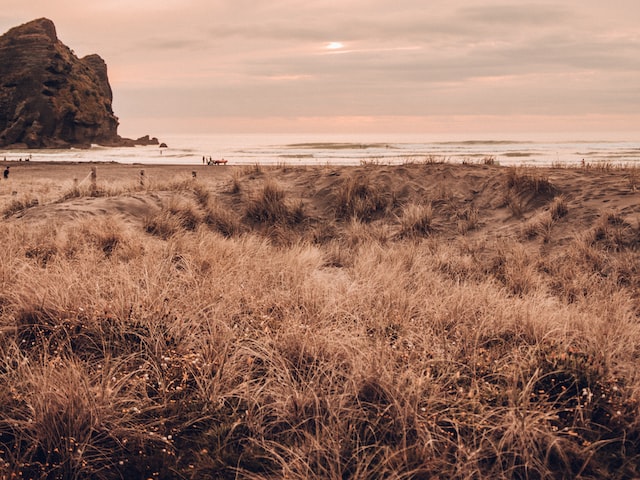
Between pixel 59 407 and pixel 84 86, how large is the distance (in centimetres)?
10233

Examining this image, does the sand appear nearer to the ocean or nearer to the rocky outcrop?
the ocean

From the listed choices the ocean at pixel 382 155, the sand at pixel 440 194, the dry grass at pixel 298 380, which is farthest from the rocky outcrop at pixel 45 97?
the dry grass at pixel 298 380

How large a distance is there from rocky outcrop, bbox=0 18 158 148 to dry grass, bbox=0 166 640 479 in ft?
296

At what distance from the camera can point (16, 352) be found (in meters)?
3.74

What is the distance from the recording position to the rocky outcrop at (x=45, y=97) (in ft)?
278

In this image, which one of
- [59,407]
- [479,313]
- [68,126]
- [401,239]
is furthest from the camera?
[68,126]

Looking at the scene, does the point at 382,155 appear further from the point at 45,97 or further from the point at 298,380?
the point at 45,97

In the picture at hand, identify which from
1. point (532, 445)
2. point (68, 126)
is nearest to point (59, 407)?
point (532, 445)

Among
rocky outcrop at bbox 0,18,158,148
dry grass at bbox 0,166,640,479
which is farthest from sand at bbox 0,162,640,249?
rocky outcrop at bbox 0,18,158,148

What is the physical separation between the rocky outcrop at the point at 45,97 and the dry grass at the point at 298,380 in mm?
90249

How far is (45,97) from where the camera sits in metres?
85.9

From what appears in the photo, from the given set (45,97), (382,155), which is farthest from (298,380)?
(45,97)

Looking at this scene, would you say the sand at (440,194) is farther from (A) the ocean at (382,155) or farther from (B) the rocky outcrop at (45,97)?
(B) the rocky outcrop at (45,97)

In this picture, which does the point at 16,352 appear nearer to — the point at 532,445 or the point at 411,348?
the point at 411,348
